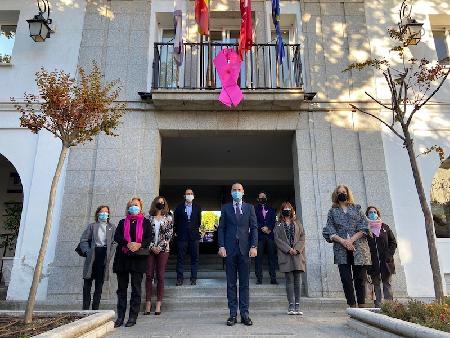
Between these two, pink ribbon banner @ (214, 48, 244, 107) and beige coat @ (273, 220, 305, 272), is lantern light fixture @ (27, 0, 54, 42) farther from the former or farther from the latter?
beige coat @ (273, 220, 305, 272)

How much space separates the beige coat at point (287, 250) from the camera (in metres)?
6.16

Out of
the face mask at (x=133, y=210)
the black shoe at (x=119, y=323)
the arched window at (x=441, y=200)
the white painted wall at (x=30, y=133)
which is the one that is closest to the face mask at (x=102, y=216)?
the face mask at (x=133, y=210)

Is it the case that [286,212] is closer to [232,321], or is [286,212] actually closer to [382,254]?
[382,254]

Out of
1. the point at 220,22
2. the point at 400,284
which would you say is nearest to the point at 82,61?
the point at 220,22

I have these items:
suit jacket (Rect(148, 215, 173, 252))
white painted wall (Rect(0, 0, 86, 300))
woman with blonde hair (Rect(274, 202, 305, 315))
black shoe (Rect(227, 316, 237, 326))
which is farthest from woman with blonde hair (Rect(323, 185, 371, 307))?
white painted wall (Rect(0, 0, 86, 300))

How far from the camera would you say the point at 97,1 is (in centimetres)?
938

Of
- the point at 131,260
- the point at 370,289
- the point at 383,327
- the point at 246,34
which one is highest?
the point at 246,34

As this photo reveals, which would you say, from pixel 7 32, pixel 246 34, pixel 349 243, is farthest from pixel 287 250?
pixel 7 32

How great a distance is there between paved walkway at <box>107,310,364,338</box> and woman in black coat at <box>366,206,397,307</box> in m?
0.84

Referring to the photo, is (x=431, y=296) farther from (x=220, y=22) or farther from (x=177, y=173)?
(x=177, y=173)

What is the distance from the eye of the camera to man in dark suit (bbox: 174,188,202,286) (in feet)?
25.2

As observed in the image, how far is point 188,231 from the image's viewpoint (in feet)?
25.6

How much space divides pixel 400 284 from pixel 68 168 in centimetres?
752

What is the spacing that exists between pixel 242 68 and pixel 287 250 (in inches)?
197
